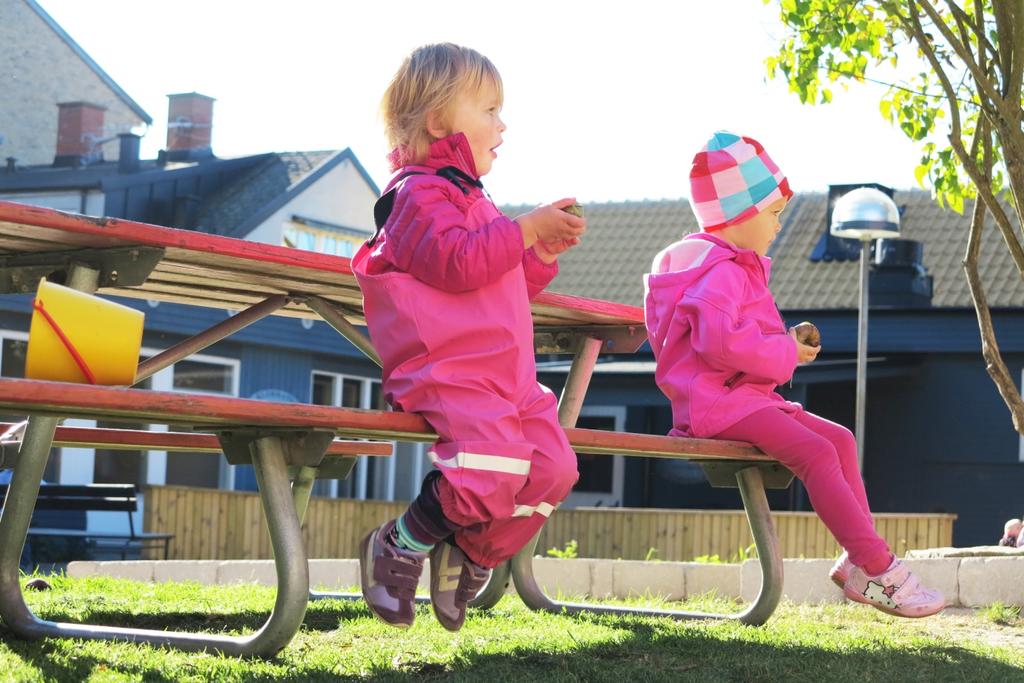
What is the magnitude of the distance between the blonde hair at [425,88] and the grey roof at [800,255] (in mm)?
19627

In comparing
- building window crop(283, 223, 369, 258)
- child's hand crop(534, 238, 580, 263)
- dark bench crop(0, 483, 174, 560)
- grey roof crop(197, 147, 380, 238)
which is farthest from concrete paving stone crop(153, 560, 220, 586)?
building window crop(283, 223, 369, 258)

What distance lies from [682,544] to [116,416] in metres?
11.6

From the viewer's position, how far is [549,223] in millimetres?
3096

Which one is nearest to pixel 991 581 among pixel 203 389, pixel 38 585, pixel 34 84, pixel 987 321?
pixel 987 321

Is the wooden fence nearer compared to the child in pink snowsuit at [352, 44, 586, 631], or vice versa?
the child in pink snowsuit at [352, 44, 586, 631]

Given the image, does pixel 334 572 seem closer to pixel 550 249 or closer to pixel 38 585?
pixel 38 585

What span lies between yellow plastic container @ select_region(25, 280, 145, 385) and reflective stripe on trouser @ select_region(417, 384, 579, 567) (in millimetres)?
614

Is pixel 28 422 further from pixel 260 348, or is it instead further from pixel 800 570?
pixel 260 348

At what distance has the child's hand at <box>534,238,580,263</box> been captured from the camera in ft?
10.6

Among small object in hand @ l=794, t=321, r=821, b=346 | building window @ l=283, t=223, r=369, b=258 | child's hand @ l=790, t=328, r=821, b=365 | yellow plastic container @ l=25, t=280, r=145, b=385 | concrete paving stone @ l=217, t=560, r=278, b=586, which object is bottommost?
concrete paving stone @ l=217, t=560, r=278, b=586

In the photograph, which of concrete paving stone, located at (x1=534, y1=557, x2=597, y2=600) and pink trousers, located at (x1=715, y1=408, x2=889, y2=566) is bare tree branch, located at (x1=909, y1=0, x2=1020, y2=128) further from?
concrete paving stone, located at (x1=534, y1=557, x2=597, y2=600)

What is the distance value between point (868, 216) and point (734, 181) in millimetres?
7534

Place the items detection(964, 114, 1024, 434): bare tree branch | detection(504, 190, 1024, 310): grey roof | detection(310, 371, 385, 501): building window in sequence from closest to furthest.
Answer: detection(964, 114, 1024, 434): bare tree branch
detection(310, 371, 385, 501): building window
detection(504, 190, 1024, 310): grey roof

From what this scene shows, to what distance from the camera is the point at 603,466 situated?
24.5 metres
